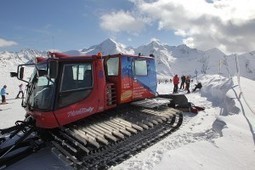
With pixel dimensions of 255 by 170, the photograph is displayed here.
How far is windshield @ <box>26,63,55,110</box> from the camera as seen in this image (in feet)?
22.8

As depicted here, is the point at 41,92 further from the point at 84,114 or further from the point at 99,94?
the point at 99,94

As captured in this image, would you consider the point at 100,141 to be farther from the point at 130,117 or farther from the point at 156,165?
the point at 130,117

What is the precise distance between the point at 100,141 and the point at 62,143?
93 cm

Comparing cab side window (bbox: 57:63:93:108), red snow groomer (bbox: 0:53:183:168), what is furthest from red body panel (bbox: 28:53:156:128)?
cab side window (bbox: 57:63:93:108)

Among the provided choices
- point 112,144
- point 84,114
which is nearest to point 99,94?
point 84,114

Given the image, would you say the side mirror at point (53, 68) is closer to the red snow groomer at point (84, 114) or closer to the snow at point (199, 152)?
the red snow groomer at point (84, 114)

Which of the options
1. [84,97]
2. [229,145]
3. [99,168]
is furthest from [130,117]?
[229,145]

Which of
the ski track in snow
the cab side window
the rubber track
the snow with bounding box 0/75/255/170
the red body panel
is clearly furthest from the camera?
the cab side window

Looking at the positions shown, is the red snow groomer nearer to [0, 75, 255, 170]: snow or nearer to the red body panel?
the red body panel

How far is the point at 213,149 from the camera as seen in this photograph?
6945mm

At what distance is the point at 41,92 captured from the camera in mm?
7281

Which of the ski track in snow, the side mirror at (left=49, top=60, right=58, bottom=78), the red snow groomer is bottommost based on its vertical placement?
the ski track in snow

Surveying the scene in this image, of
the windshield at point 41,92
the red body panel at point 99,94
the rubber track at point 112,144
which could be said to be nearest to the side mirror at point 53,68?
the windshield at point 41,92

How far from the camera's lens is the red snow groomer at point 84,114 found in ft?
21.9
